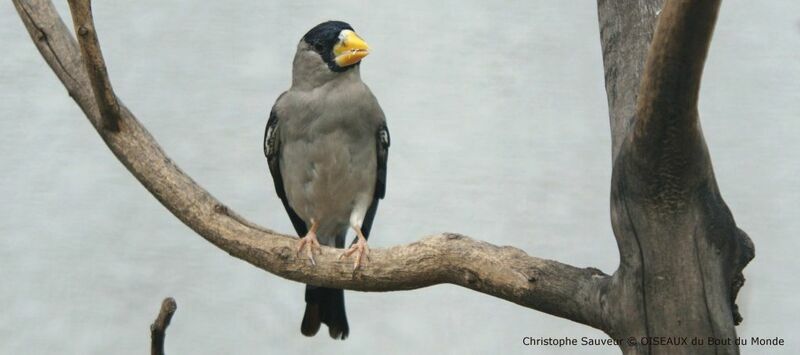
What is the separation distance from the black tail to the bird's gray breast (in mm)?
339

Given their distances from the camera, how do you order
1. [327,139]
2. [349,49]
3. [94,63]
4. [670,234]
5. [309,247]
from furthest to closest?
[327,139]
[349,49]
[309,247]
[94,63]
[670,234]

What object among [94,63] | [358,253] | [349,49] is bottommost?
[358,253]

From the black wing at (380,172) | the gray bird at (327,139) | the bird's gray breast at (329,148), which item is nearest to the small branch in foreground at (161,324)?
the gray bird at (327,139)

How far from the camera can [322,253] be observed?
3484 millimetres

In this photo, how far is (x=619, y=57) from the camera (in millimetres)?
3146

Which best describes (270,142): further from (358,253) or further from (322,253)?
(358,253)

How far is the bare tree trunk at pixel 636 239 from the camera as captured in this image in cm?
254

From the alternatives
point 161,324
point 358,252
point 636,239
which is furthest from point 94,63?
point 636,239

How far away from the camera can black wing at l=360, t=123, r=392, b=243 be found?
4.32 meters

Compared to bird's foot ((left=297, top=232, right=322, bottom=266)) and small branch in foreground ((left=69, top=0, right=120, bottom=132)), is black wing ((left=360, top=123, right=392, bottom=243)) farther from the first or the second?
small branch in foreground ((left=69, top=0, right=120, bottom=132))

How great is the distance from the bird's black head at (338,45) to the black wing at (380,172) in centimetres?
33

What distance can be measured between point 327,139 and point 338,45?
37 cm

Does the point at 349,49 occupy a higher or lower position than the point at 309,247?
higher

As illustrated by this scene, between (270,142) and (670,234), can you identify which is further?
(270,142)
